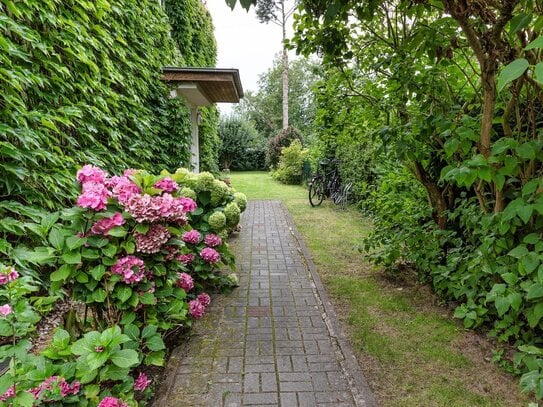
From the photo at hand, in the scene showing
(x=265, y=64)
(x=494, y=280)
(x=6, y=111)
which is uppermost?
(x=265, y=64)

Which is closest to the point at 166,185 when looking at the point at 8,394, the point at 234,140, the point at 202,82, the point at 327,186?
the point at 8,394

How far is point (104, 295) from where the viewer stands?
205 centimetres

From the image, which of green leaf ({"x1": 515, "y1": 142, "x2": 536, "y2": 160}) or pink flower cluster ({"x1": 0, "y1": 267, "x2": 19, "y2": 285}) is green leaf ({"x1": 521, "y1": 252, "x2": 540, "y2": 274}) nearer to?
green leaf ({"x1": 515, "y1": 142, "x2": 536, "y2": 160})

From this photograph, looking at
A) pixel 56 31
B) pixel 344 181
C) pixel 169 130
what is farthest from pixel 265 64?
pixel 56 31

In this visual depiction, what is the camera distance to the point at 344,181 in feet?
33.8

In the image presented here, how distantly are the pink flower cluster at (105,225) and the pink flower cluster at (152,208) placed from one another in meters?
0.09

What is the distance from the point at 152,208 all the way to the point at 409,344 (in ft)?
7.63

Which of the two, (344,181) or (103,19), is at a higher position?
(103,19)

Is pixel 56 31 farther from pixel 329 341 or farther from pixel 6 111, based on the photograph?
pixel 329 341

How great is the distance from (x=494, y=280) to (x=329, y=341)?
1.43 m

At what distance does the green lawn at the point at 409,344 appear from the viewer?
2277 mm

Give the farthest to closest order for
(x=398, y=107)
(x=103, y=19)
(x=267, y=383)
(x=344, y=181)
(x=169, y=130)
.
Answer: (x=344, y=181) → (x=169, y=130) → (x=103, y=19) → (x=398, y=107) → (x=267, y=383)

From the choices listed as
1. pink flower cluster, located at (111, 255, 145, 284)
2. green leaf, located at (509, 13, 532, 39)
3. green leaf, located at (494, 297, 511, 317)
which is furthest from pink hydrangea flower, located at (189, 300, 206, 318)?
green leaf, located at (509, 13, 532, 39)

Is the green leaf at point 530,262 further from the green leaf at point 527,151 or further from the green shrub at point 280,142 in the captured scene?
the green shrub at point 280,142
